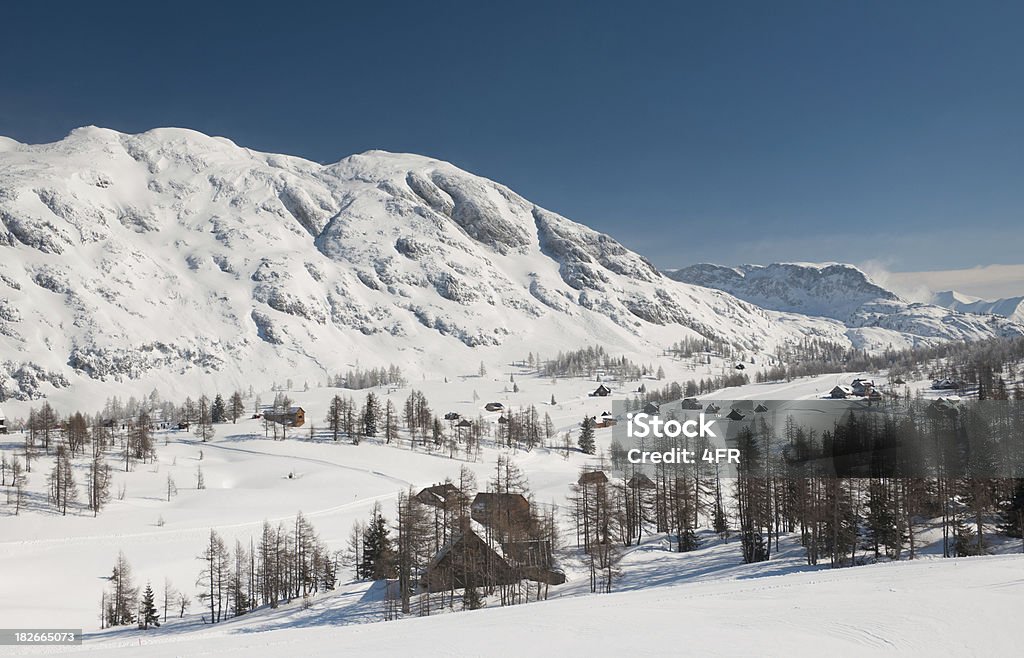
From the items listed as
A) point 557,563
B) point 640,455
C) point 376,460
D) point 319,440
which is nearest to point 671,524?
point 557,563

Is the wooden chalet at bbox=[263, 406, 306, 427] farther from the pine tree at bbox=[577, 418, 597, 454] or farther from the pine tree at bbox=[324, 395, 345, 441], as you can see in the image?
the pine tree at bbox=[577, 418, 597, 454]

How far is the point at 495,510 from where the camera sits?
44.9 m

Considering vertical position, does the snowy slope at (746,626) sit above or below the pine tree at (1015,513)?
above

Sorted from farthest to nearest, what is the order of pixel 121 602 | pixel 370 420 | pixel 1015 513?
pixel 370 420 < pixel 121 602 < pixel 1015 513

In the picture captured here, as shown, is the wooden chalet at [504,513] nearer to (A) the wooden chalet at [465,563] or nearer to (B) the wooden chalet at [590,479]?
(A) the wooden chalet at [465,563]

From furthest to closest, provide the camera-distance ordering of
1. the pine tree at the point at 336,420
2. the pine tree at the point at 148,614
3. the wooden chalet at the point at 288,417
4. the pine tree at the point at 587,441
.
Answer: the wooden chalet at the point at 288,417, the pine tree at the point at 587,441, the pine tree at the point at 336,420, the pine tree at the point at 148,614

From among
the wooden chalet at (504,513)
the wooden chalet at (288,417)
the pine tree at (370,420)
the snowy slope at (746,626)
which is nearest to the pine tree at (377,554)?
the wooden chalet at (504,513)

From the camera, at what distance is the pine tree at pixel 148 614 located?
42375 mm

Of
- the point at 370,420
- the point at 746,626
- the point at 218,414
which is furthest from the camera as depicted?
the point at 218,414

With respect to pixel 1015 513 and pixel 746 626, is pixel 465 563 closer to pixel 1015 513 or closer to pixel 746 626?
pixel 746 626

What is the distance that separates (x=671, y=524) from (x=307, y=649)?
139ft

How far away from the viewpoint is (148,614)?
4259 centimetres

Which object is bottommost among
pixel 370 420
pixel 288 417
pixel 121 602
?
pixel 121 602

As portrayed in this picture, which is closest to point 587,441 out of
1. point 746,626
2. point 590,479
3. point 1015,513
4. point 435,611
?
point 590,479
